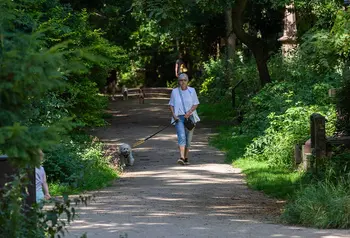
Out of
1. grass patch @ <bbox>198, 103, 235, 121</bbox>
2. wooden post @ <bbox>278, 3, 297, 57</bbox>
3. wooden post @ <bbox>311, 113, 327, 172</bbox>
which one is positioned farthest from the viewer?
wooden post @ <bbox>278, 3, 297, 57</bbox>

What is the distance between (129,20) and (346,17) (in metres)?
23.6

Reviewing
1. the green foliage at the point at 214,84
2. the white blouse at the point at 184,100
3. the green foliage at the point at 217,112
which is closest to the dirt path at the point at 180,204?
the white blouse at the point at 184,100

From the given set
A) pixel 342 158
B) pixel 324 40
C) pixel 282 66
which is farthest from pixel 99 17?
pixel 342 158

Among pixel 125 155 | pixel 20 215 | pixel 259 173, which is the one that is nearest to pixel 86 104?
pixel 125 155

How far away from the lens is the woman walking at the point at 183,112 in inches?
737

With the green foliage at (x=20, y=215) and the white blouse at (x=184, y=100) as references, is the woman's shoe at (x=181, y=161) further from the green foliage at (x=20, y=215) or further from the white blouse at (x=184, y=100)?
the green foliage at (x=20, y=215)

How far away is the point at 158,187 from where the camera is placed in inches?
599

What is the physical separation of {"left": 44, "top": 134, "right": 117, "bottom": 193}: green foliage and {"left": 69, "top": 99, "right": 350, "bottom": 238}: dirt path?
0.38 metres

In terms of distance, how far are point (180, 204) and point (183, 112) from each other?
570 centimetres

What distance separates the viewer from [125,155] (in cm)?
1836

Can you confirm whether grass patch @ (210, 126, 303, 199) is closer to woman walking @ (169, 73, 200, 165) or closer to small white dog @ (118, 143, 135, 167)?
woman walking @ (169, 73, 200, 165)

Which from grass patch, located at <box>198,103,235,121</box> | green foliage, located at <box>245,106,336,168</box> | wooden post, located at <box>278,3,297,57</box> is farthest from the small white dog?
wooden post, located at <box>278,3,297,57</box>

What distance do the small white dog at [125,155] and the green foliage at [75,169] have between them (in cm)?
50

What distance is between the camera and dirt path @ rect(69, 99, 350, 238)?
10492 mm
